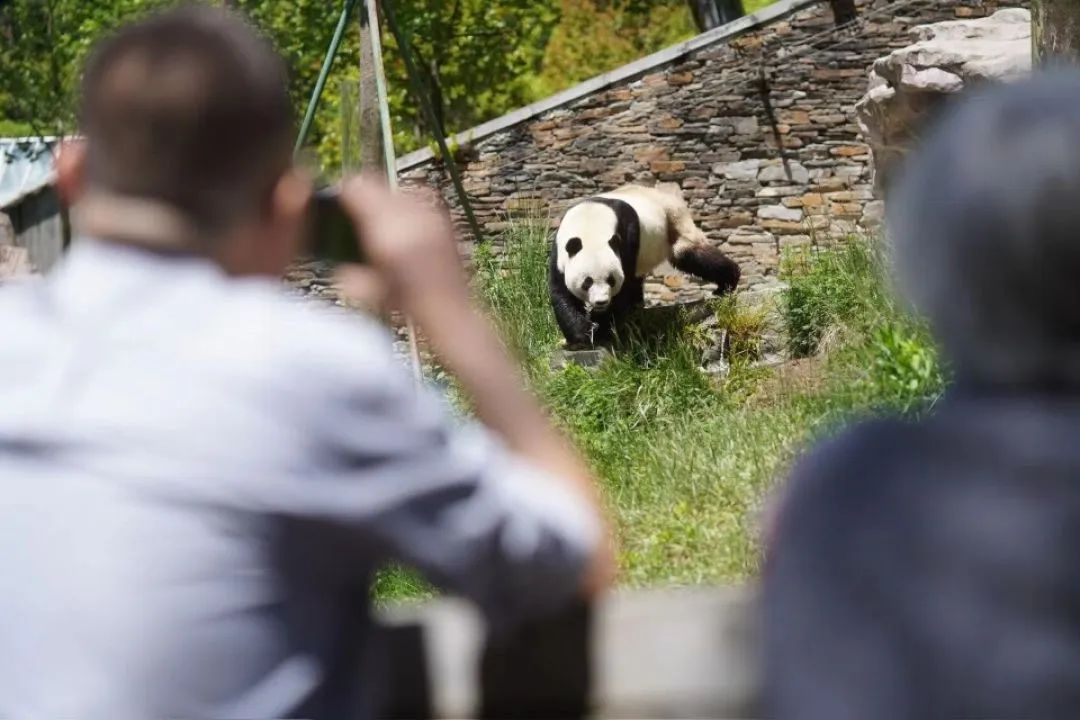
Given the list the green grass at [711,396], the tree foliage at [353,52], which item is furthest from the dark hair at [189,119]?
the tree foliage at [353,52]

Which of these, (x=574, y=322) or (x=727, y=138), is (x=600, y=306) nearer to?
(x=574, y=322)

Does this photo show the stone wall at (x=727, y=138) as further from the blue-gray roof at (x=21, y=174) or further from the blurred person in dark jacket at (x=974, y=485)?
the blurred person in dark jacket at (x=974, y=485)

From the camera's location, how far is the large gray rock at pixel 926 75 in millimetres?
8594

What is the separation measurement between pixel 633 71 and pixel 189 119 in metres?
13.1

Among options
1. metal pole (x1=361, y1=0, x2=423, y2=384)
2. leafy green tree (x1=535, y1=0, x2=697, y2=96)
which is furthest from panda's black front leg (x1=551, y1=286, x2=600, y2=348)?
leafy green tree (x1=535, y1=0, x2=697, y2=96)

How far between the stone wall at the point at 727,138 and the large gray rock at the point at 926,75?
12.9 ft

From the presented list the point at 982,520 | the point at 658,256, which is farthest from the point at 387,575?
the point at 658,256

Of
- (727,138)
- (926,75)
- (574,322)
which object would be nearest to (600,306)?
(574,322)

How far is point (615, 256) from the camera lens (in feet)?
32.3

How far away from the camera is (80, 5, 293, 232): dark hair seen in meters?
1.21

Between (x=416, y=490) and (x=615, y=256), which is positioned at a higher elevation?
(x=416, y=490)

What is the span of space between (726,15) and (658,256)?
19.8 ft

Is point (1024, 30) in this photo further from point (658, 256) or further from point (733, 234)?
point (733, 234)

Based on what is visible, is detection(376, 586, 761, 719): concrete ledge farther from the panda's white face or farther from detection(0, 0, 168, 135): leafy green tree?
detection(0, 0, 168, 135): leafy green tree
